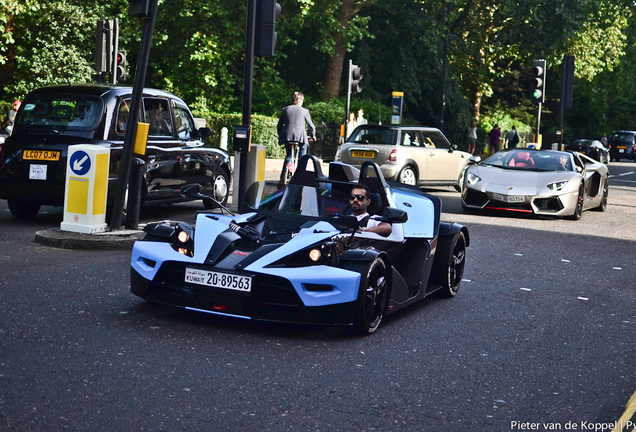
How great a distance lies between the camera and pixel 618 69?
62.9 meters

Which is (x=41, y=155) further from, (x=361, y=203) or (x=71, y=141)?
(x=361, y=203)

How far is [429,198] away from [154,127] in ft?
18.4

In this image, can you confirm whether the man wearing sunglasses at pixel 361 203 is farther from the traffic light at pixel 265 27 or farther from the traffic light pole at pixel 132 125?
the traffic light at pixel 265 27

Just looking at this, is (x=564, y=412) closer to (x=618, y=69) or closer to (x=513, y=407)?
(x=513, y=407)

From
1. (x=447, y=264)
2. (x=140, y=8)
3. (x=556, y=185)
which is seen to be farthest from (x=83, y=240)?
(x=556, y=185)

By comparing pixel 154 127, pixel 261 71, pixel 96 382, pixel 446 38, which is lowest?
pixel 96 382

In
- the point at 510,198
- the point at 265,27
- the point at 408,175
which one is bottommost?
the point at 510,198

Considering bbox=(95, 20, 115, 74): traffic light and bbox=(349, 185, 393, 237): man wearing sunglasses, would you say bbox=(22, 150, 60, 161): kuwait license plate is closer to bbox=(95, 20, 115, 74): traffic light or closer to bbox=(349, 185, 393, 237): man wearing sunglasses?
bbox=(349, 185, 393, 237): man wearing sunglasses

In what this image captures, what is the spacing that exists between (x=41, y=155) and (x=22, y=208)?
51.8 inches

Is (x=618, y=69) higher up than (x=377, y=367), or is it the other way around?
(x=618, y=69)

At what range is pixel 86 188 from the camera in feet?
32.4

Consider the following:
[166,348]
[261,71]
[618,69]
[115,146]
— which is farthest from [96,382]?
[618,69]

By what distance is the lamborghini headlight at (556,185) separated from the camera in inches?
585

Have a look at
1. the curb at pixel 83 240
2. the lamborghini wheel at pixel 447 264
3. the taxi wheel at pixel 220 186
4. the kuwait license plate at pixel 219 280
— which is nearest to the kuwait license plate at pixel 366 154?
the taxi wheel at pixel 220 186
